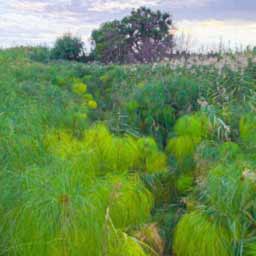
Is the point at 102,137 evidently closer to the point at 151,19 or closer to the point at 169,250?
the point at 169,250

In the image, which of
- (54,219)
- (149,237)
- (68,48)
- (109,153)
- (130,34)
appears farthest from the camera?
(130,34)

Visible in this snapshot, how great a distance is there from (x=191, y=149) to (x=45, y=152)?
1595mm

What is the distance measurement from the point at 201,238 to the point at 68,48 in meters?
12.9

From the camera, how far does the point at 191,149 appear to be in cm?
397

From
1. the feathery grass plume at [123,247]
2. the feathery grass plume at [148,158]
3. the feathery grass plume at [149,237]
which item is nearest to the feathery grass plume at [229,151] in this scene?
the feathery grass plume at [148,158]

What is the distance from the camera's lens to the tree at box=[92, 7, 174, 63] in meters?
14.2

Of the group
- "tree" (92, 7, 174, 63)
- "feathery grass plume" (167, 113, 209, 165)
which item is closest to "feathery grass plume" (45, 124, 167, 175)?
"feathery grass plume" (167, 113, 209, 165)

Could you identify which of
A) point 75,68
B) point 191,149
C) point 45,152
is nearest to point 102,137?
point 45,152

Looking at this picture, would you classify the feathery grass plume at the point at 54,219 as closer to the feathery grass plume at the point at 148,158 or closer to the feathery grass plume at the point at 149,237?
the feathery grass plume at the point at 149,237

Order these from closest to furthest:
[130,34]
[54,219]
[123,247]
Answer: [54,219] < [123,247] < [130,34]

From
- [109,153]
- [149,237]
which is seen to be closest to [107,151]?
[109,153]

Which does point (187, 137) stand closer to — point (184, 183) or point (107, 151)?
point (184, 183)

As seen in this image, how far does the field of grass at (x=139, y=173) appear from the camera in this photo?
6.40 feet

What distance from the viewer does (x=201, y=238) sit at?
2.45 m
